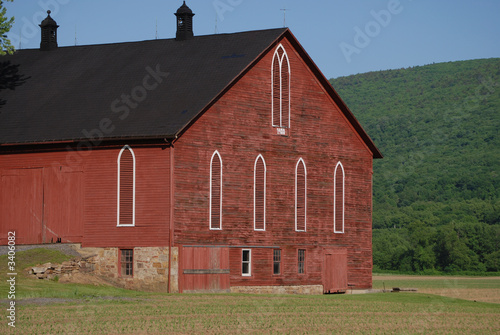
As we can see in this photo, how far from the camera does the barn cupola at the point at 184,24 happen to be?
5016 centimetres

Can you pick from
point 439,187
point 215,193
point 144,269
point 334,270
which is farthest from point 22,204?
point 439,187

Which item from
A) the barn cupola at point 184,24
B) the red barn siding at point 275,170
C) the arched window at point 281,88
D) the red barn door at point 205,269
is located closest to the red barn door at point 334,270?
the red barn siding at point 275,170

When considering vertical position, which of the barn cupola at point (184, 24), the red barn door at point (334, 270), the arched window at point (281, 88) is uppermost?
the barn cupola at point (184, 24)

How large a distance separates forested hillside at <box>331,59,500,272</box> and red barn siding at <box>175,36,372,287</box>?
1942 inches

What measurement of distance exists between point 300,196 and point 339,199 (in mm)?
3138

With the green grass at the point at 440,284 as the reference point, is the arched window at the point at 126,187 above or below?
above

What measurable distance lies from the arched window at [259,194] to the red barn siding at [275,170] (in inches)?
11.5

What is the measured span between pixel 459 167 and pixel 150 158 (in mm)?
114940

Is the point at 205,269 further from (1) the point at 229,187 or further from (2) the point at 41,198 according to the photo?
(2) the point at 41,198

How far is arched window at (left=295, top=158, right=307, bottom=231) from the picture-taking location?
4762cm

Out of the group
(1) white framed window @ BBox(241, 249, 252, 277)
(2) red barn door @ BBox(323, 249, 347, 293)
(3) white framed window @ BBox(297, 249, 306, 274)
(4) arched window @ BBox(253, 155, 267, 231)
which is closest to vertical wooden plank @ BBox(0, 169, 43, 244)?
(1) white framed window @ BBox(241, 249, 252, 277)

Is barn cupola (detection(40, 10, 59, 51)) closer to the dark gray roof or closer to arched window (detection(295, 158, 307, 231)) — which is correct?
the dark gray roof

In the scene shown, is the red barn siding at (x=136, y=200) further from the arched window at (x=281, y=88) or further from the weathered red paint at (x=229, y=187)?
the arched window at (x=281, y=88)

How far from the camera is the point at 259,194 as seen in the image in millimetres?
45875
